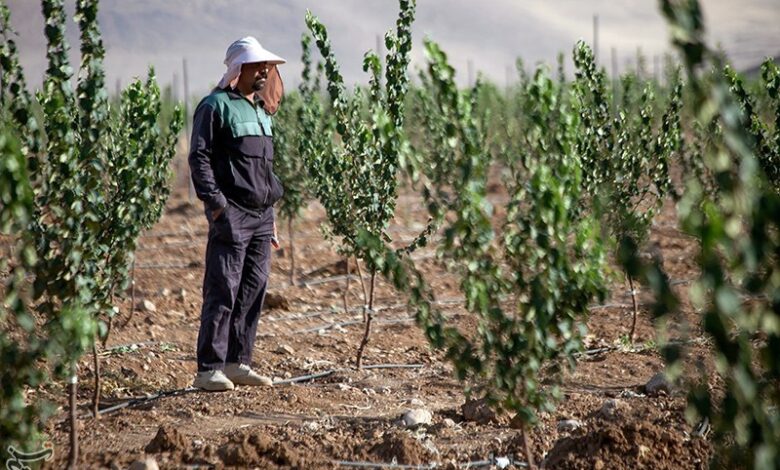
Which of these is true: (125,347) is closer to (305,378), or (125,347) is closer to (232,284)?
(305,378)

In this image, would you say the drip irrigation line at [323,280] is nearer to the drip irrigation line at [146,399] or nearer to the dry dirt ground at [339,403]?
the dry dirt ground at [339,403]

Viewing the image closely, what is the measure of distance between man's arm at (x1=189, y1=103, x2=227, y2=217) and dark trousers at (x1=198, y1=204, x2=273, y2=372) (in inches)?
4.0

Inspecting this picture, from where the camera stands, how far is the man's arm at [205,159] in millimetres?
5301

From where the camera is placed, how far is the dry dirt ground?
163 inches

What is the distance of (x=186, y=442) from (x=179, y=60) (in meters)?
22.6

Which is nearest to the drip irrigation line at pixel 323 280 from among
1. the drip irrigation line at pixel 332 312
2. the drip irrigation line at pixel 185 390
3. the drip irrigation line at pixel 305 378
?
the drip irrigation line at pixel 332 312

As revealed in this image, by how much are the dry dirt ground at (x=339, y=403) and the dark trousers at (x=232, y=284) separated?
0.28 metres

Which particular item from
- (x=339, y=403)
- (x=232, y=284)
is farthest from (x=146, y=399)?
(x=339, y=403)

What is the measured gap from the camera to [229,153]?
5477 mm

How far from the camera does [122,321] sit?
25.2 ft

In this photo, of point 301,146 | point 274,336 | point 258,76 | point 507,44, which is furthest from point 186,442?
point 507,44

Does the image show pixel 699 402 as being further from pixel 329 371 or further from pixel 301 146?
pixel 301 146

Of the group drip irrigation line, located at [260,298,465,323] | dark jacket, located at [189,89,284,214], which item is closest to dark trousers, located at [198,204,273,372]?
dark jacket, located at [189,89,284,214]

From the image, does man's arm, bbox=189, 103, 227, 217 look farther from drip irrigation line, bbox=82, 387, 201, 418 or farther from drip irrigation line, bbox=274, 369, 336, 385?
drip irrigation line, bbox=274, 369, 336, 385
